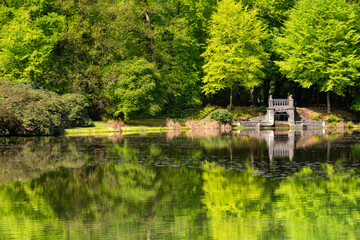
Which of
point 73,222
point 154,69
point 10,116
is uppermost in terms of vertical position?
point 154,69

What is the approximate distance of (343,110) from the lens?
6022cm

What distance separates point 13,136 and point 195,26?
104 feet

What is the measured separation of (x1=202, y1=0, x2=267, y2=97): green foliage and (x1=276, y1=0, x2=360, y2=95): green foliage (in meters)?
3.65

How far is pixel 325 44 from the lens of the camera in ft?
184

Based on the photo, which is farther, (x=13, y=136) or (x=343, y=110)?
(x=343, y=110)

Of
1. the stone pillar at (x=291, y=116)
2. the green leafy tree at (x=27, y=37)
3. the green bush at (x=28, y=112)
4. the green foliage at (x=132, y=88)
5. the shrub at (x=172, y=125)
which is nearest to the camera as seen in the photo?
the green bush at (x=28, y=112)

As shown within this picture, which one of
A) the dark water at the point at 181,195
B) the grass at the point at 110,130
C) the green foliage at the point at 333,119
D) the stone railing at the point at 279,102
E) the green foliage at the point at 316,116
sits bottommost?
the dark water at the point at 181,195

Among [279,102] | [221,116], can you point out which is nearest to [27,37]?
[221,116]

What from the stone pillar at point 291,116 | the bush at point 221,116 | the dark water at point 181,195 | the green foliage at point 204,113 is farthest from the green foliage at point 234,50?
the dark water at point 181,195

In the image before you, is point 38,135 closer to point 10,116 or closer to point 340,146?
point 10,116

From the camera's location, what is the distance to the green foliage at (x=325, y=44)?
55.5 metres

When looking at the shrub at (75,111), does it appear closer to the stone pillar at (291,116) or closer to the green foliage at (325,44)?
the stone pillar at (291,116)

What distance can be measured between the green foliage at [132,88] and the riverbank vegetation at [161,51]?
11cm

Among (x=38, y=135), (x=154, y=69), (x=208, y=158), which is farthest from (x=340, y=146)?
(x=154, y=69)
